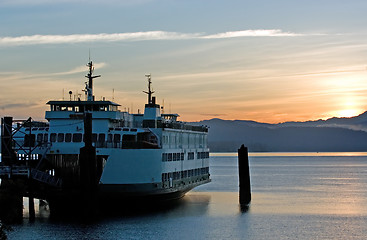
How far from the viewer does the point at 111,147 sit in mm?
54969

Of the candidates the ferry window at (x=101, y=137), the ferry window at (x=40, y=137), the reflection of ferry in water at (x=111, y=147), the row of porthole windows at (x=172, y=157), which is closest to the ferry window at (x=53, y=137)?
the reflection of ferry in water at (x=111, y=147)

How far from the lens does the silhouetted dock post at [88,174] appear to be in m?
48.4

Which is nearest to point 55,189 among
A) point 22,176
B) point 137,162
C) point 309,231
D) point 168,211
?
point 22,176

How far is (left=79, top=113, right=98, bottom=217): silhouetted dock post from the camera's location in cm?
4844

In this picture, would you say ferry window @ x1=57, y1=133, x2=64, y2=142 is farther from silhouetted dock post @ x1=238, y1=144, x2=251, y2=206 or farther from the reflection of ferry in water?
silhouetted dock post @ x1=238, y1=144, x2=251, y2=206

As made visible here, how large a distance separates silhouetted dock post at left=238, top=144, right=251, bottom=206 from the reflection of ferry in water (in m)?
9.50

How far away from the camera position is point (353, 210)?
68250 mm

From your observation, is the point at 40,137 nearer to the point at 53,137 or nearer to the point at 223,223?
the point at 53,137

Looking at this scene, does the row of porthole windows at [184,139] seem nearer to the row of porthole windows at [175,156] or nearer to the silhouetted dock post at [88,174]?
the row of porthole windows at [175,156]

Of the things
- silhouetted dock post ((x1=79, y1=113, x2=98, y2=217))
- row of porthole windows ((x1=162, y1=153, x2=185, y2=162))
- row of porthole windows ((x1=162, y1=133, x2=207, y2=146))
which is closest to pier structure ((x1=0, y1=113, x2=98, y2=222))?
silhouetted dock post ((x1=79, y1=113, x2=98, y2=217))

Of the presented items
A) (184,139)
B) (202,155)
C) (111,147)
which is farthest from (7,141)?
(202,155)

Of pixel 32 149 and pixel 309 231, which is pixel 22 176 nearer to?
pixel 32 149

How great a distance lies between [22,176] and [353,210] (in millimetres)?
36396

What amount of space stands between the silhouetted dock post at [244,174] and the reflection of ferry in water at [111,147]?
9.50 m
